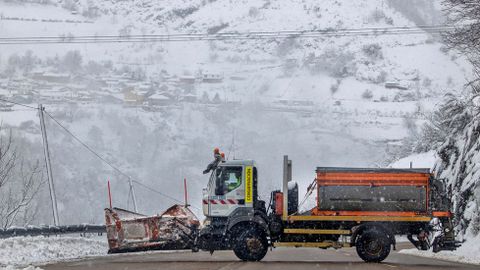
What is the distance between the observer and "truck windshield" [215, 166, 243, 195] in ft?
71.0

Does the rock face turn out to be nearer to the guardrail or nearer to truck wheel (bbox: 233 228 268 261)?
truck wheel (bbox: 233 228 268 261)

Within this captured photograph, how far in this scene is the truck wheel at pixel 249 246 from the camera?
2095cm

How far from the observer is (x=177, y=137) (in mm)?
140500

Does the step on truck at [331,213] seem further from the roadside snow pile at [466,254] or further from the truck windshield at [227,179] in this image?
the roadside snow pile at [466,254]

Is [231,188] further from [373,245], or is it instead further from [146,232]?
[373,245]

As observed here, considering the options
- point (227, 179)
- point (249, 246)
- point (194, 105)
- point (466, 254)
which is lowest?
point (466, 254)

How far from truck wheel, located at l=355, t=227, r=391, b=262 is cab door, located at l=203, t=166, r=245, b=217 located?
3416 millimetres

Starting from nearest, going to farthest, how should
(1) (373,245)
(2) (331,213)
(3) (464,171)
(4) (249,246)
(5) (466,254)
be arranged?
(1) (373,245) < (2) (331,213) < (4) (249,246) < (5) (466,254) < (3) (464,171)

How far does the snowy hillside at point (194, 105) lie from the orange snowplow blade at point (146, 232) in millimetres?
58306

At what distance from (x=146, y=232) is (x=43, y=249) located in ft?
10.7

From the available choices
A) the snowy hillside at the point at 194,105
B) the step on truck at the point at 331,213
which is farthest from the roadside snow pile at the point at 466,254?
the snowy hillside at the point at 194,105

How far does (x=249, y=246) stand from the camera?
826 inches

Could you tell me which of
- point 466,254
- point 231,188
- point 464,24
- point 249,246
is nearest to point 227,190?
point 231,188

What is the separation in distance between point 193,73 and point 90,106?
1903 inches
